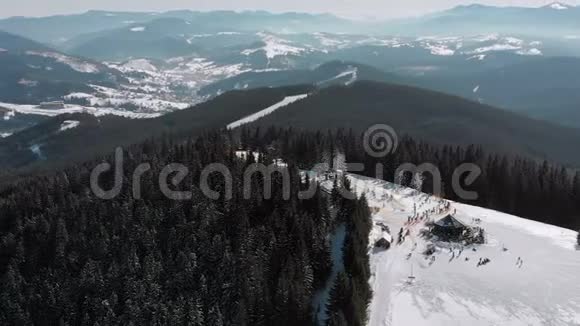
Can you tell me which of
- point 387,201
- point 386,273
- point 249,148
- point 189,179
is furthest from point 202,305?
point 249,148

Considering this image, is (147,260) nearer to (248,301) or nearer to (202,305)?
(202,305)
